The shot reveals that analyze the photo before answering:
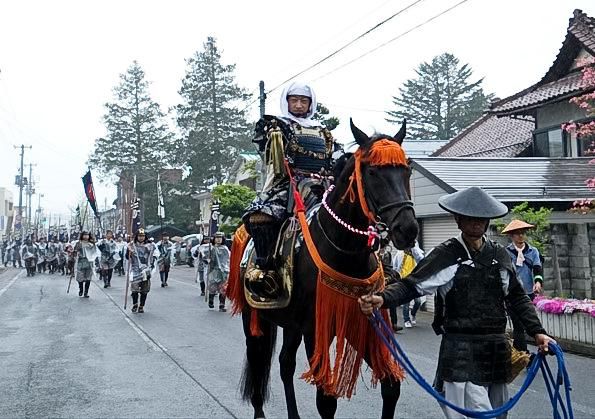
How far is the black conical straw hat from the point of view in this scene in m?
3.94

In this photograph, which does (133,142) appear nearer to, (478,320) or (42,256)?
(42,256)

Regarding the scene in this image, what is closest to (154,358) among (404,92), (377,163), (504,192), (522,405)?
(522,405)

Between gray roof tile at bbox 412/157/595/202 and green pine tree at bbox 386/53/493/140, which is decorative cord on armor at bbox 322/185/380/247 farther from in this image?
green pine tree at bbox 386/53/493/140

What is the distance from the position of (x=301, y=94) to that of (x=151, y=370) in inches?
181

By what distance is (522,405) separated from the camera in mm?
6844

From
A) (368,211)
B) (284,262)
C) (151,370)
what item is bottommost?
(151,370)

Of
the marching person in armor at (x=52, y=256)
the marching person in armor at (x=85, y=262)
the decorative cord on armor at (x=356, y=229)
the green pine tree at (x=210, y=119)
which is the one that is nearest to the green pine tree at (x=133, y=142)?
the green pine tree at (x=210, y=119)

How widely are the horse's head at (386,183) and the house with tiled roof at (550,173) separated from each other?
10535 millimetres

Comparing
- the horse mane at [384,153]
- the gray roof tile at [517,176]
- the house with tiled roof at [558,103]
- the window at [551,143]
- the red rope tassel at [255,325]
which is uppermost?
the house with tiled roof at [558,103]

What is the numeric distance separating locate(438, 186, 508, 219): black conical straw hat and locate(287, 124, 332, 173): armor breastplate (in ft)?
5.65

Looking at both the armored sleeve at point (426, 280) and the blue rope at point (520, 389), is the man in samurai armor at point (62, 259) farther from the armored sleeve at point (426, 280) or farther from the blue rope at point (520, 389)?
the armored sleeve at point (426, 280)

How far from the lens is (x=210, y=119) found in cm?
5522

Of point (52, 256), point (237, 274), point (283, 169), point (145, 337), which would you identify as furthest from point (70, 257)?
point (283, 169)

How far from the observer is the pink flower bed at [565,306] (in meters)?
10.3
